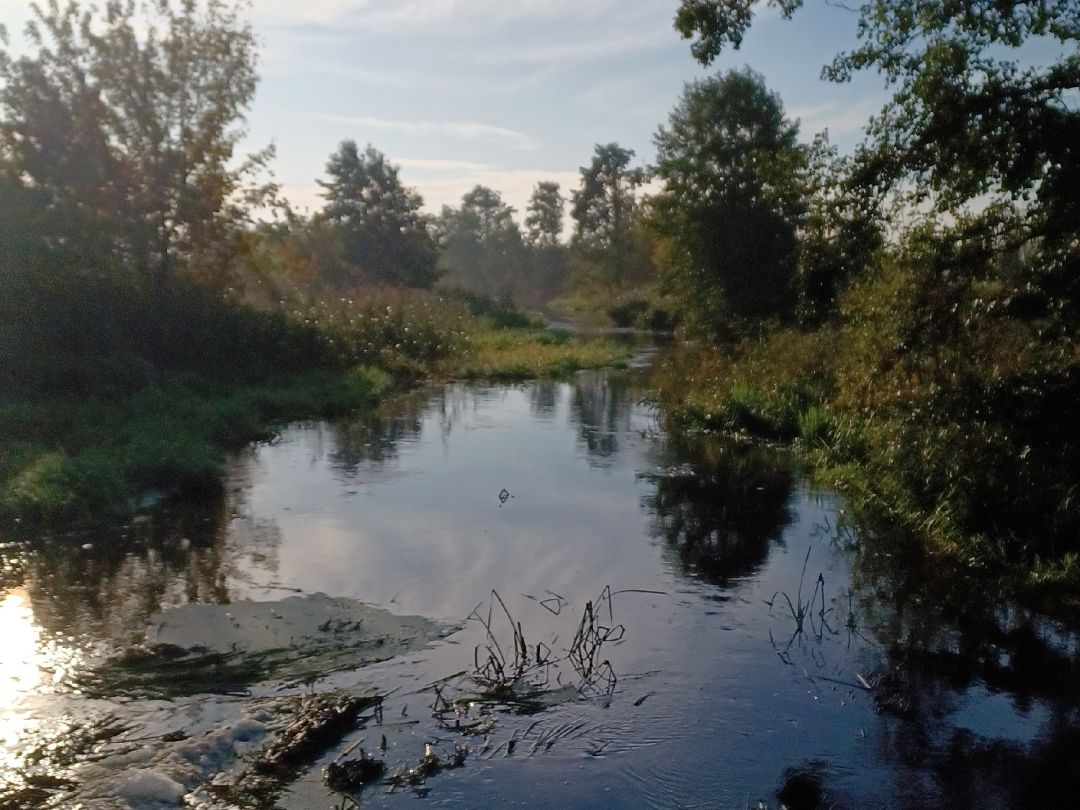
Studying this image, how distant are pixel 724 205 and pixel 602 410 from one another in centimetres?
1472

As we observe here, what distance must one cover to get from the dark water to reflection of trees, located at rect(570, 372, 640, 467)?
3750 millimetres

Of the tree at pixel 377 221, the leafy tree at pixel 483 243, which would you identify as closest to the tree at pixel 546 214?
the leafy tree at pixel 483 243

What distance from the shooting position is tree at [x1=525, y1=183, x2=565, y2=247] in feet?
403

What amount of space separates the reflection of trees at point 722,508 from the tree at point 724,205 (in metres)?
18.2

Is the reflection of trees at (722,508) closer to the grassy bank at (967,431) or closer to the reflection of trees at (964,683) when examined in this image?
the grassy bank at (967,431)

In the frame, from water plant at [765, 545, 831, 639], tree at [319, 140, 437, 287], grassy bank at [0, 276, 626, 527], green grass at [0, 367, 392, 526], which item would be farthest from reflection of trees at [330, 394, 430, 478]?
tree at [319, 140, 437, 287]

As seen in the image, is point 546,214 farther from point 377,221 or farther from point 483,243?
point 377,221

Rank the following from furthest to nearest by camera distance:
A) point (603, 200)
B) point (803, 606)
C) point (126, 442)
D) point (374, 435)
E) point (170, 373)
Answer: point (603, 200) < point (170, 373) < point (374, 435) < point (126, 442) < point (803, 606)

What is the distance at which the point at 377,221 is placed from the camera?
66875 millimetres

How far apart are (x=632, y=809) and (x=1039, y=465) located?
7251mm

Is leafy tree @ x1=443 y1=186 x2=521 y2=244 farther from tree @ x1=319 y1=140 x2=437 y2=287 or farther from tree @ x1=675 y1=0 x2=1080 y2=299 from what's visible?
tree @ x1=675 y1=0 x2=1080 y2=299

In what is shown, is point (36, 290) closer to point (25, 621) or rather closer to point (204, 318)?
point (204, 318)

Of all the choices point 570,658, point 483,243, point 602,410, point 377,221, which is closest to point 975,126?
point 570,658

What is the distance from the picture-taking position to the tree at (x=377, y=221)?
2569 inches
